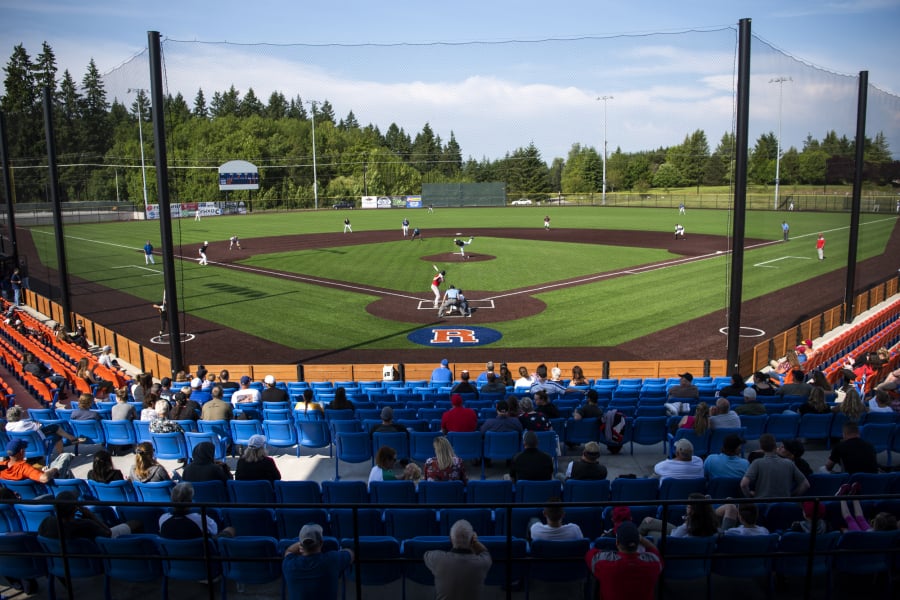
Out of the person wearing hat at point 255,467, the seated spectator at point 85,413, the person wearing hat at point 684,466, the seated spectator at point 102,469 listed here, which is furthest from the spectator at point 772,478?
the seated spectator at point 85,413

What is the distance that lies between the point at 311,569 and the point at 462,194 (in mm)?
96479

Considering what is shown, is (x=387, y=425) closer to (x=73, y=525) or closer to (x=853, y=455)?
(x=73, y=525)

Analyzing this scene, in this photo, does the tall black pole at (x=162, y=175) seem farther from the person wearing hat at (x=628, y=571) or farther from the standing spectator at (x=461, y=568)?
the person wearing hat at (x=628, y=571)

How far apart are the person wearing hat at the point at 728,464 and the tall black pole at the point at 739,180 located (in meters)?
8.89

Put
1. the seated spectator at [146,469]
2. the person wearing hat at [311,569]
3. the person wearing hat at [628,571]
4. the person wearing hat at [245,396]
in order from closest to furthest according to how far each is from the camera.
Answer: the person wearing hat at [628,571] < the person wearing hat at [311,569] < the seated spectator at [146,469] < the person wearing hat at [245,396]

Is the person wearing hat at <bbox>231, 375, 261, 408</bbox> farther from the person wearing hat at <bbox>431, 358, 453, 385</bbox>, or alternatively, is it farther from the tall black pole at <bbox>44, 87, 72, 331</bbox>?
the tall black pole at <bbox>44, 87, 72, 331</bbox>

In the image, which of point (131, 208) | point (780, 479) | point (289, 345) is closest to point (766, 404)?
point (780, 479)

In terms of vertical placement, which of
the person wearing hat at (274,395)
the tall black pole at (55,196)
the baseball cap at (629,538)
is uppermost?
the tall black pole at (55,196)

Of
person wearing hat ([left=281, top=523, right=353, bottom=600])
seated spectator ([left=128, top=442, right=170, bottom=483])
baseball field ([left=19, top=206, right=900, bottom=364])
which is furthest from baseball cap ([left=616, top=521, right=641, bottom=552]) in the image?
baseball field ([left=19, top=206, right=900, bottom=364])

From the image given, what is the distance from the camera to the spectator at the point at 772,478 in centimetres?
717

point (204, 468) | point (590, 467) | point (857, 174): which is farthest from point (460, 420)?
point (857, 174)

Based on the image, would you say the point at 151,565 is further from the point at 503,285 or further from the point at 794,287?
the point at 794,287

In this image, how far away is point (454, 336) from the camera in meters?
22.5

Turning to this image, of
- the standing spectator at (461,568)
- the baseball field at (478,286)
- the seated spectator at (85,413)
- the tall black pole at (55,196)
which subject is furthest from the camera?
the tall black pole at (55,196)
